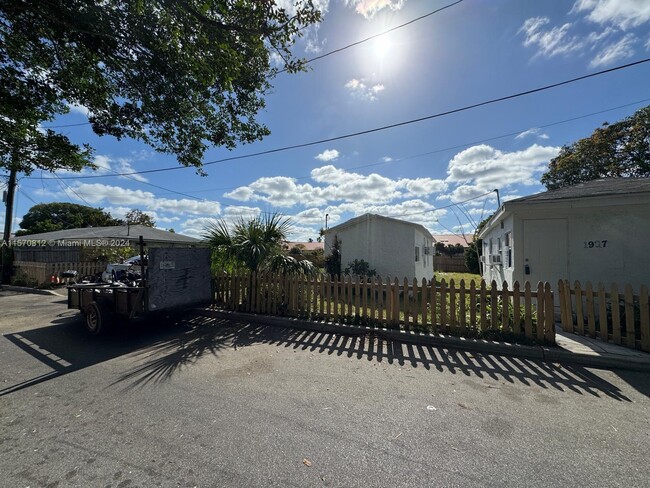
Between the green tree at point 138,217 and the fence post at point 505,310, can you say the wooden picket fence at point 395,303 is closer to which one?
the fence post at point 505,310

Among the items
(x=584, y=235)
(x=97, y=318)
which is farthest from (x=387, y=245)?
(x=97, y=318)

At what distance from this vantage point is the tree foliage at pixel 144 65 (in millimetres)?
4512

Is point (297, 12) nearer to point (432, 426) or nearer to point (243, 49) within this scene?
point (243, 49)

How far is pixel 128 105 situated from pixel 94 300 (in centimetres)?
444

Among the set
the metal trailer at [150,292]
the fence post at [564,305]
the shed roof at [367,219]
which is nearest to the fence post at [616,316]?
the fence post at [564,305]

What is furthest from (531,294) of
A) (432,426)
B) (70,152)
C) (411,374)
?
(70,152)

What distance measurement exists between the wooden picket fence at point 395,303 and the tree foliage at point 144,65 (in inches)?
163

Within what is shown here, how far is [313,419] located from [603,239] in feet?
25.4

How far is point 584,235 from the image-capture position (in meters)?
6.79

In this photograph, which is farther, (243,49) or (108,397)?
(243,49)

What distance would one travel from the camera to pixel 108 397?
3254 millimetres

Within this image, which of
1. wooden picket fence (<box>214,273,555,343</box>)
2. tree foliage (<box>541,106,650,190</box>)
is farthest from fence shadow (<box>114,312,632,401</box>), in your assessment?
tree foliage (<box>541,106,650,190</box>)

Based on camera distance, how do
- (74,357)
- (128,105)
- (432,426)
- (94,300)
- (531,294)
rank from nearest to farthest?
(432,426) < (74,357) < (531,294) < (94,300) < (128,105)

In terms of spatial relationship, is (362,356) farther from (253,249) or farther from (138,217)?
(138,217)
